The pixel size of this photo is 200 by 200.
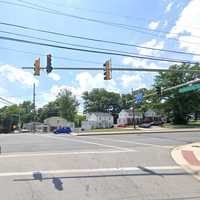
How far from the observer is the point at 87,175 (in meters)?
12.8

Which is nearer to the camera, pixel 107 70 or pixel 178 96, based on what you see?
pixel 107 70

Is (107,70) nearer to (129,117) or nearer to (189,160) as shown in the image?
(189,160)

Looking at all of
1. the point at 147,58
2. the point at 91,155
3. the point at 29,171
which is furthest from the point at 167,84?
the point at 29,171

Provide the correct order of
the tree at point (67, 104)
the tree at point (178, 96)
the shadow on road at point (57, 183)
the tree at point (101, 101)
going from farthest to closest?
the tree at point (101, 101), the tree at point (67, 104), the tree at point (178, 96), the shadow on road at point (57, 183)

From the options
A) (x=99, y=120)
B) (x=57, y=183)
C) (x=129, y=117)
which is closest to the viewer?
(x=57, y=183)

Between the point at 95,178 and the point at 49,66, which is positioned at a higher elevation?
the point at 49,66

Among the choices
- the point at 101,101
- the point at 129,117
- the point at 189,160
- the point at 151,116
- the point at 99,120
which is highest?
the point at 101,101

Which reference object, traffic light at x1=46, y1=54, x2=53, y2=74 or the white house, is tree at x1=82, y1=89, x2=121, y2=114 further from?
traffic light at x1=46, y1=54, x2=53, y2=74

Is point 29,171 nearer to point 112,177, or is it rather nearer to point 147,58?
point 112,177

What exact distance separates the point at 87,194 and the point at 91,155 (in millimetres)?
8338

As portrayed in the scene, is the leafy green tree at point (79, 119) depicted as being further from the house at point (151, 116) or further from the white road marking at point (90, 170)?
the white road marking at point (90, 170)

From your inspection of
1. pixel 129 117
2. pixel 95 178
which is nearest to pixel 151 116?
pixel 129 117

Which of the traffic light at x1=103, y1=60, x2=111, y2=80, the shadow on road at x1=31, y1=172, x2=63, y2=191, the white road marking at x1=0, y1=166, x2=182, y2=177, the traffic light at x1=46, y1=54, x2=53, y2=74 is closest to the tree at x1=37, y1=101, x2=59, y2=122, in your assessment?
the traffic light at x1=103, y1=60, x2=111, y2=80

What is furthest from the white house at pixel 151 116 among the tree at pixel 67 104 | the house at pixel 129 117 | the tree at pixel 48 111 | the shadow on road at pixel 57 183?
the shadow on road at pixel 57 183
